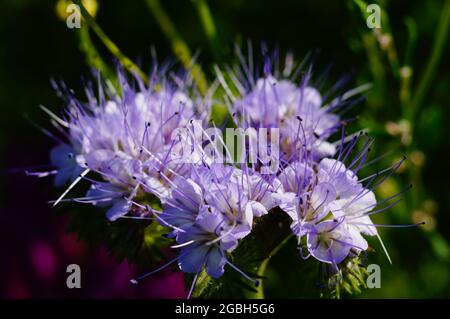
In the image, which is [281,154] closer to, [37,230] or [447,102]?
[447,102]

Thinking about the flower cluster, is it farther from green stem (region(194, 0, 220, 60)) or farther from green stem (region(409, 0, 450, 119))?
green stem (region(409, 0, 450, 119))

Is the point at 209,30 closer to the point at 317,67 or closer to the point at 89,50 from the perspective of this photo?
the point at 89,50

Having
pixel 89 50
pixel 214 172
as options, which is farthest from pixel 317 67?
pixel 214 172

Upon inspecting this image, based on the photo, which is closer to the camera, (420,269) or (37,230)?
(420,269)

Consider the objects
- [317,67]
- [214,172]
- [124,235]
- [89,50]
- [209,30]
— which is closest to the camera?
[214,172]

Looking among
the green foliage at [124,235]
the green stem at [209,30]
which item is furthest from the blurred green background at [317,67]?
the green foliage at [124,235]

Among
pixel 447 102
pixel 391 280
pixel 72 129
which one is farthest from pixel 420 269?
pixel 72 129
